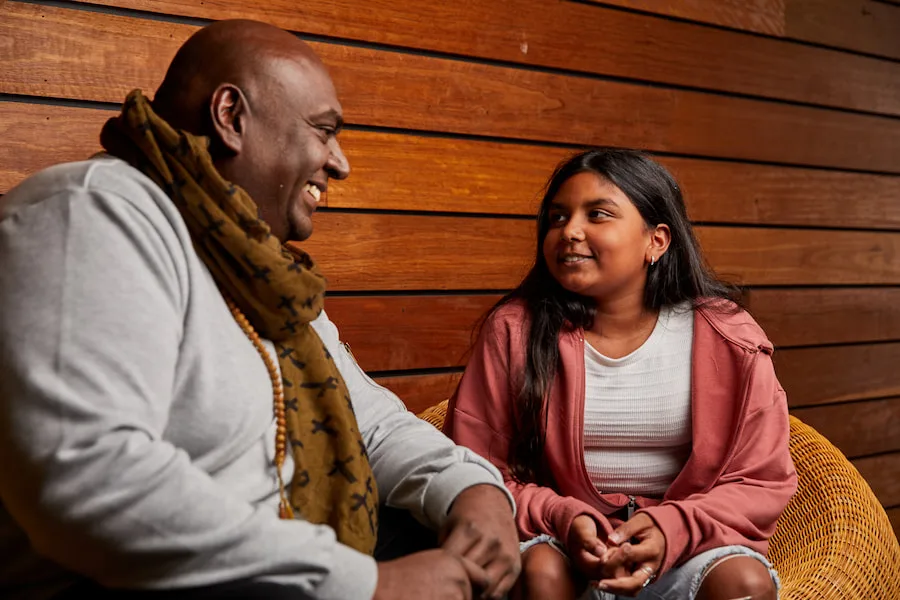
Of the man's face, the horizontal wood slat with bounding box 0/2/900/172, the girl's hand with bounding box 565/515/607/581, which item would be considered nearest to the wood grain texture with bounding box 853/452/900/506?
the horizontal wood slat with bounding box 0/2/900/172

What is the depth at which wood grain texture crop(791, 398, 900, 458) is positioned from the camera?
3.74 meters

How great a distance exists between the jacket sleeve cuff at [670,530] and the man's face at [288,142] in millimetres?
868

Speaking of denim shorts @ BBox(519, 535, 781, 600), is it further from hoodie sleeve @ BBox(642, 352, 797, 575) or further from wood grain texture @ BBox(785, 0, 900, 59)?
wood grain texture @ BBox(785, 0, 900, 59)

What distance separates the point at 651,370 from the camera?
7.04ft

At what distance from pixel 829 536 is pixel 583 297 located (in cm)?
76

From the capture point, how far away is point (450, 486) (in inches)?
62.4

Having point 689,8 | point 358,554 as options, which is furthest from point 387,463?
point 689,8

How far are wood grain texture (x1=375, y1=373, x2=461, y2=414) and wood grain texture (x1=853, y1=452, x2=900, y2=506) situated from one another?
1958 millimetres

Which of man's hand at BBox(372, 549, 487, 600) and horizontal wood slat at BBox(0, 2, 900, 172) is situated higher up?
horizontal wood slat at BBox(0, 2, 900, 172)

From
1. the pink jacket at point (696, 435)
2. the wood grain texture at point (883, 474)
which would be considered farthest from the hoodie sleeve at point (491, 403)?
the wood grain texture at point (883, 474)

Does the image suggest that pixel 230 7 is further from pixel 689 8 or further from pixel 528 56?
pixel 689 8

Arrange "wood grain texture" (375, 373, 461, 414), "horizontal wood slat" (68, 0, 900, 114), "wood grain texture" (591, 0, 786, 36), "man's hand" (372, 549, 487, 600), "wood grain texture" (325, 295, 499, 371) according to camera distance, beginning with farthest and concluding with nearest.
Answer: "wood grain texture" (591, 0, 786, 36)
"wood grain texture" (375, 373, 461, 414)
"wood grain texture" (325, 295, 499, 371)
"horizontal wood slat" (68, 0, 900, 114)
"man's hand" (372, 549, 487, 600)

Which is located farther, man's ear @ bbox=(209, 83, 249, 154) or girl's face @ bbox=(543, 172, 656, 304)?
girl's face @ bbox=(543, 172, 656, 304)

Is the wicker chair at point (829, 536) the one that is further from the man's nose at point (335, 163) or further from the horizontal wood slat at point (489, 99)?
the man's nose at point (335, 163)
